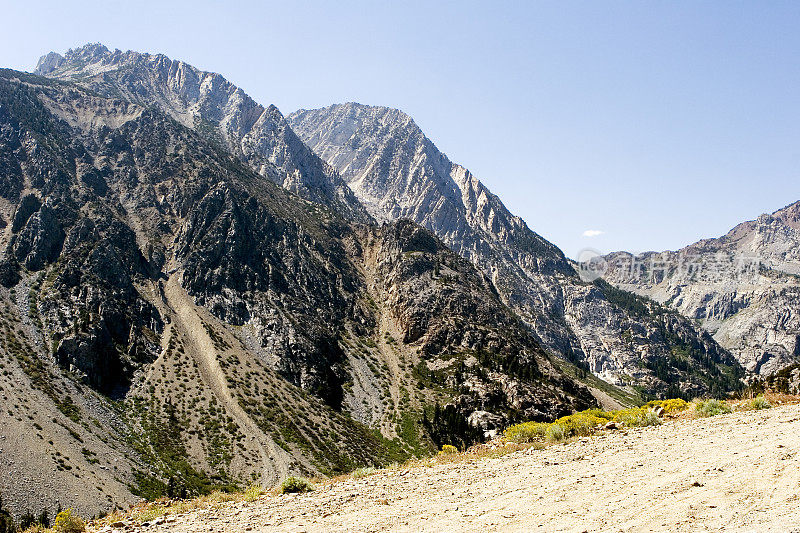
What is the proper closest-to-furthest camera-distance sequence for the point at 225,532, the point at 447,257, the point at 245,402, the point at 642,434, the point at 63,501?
A: the point at 225,532, the point at 642,434, the point at 63,501, the point at 245,402, the point at 447,257

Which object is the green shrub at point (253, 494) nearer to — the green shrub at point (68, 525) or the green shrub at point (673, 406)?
the green shrub at point (68, 525)

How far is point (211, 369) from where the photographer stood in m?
101

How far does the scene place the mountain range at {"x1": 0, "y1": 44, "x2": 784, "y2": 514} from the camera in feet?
246

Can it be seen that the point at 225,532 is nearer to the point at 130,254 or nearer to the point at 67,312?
the point at 67,312

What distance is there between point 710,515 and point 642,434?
928 centimetres

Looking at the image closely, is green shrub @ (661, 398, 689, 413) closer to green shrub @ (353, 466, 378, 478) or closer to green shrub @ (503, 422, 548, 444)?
green shrub @ (503, 422, 548, 444)

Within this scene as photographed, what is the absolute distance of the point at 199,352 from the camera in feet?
348

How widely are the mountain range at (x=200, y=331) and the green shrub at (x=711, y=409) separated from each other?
6203cm

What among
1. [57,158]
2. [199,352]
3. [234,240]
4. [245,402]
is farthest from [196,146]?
[245,402]

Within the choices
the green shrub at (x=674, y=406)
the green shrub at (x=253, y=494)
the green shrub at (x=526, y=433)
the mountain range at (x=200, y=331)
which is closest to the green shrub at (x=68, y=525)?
the green shrub at (x=253, y=494)

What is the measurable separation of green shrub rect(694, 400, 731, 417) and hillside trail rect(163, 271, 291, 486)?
66640 millimetres

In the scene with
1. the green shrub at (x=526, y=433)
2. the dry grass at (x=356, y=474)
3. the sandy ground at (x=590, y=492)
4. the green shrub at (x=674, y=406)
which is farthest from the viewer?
the green shrub at (x=674, y=406)

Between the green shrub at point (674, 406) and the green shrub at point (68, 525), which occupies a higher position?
the green shrub at point (68, 525)

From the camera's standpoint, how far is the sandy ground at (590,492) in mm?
10789
